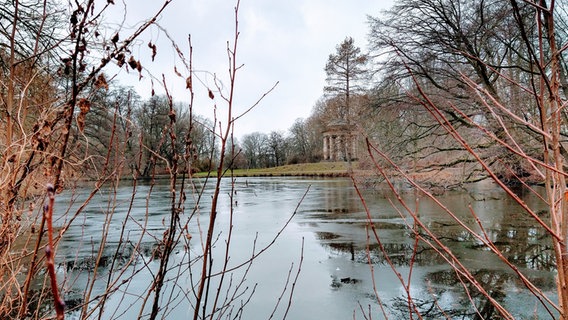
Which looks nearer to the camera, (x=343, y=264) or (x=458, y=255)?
(x=343, y=264)

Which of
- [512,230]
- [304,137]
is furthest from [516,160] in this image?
→ [304,137]

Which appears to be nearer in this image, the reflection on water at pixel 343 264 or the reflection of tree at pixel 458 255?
the reflection on water at pixel 343 264

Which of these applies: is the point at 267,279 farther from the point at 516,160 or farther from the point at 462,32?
the point at 462,32

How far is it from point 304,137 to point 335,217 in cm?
5402

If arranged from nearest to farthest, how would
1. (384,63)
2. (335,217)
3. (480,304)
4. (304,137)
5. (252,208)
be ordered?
(480,304) → (384,63) → (335,217) → (252,208) → (304,137)

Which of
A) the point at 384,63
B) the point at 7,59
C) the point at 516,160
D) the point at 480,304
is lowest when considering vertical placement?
the point at 480,304

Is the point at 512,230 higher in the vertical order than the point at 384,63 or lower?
lower

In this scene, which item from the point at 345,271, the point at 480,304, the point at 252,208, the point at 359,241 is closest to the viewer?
the point at 480,304

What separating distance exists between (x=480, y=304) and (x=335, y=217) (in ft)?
26.7

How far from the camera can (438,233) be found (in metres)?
10.9

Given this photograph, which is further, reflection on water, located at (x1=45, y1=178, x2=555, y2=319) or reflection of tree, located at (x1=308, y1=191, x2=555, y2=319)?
reflection of tree, located at (x1=308, y1=191, x2=555, y2=319)

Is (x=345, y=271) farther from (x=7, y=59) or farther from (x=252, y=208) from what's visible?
(x=252, y=208)

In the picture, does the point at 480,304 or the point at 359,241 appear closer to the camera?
the point at 480,304

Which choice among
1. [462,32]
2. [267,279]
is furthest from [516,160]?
[267,279]
